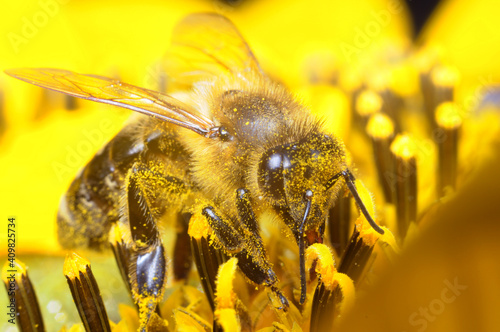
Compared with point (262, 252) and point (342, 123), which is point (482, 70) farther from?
point (262, 252)

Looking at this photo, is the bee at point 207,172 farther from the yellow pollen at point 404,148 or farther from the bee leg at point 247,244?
the yellow pollen at point 404,148

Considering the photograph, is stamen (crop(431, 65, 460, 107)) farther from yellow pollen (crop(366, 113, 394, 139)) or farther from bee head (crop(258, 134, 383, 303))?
bee head (crop(258, 134, 383, 303))

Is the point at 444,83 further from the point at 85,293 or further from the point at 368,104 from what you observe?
the point at 85,293

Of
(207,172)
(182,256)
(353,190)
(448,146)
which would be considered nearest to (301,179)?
(353,190)

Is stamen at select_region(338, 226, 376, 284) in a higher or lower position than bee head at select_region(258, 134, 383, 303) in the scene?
lower

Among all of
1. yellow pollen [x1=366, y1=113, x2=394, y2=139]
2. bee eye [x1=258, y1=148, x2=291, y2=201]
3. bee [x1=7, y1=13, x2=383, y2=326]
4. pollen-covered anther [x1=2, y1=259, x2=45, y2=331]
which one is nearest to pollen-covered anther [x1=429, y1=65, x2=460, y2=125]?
yellow pollen [x1=366, y1=113, x2=394, y2=139]

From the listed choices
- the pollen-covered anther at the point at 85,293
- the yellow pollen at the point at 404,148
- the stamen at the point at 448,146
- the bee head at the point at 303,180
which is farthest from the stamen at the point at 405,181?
the pollen-covered anther at the point at 85,293

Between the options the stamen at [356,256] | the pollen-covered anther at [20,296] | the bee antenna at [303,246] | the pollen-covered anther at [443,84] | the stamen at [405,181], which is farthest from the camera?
the pollen-covered anther at [443,84]
